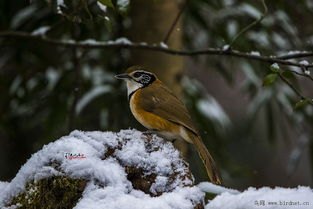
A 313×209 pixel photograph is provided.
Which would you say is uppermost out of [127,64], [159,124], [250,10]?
[159,124]

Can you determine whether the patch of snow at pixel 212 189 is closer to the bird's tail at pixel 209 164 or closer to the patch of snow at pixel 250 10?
the bird's tail at pixel 209 164

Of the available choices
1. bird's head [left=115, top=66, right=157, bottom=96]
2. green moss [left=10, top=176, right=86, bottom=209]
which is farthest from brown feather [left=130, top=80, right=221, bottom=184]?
green moss [left=10, top=176, right=86, bottom=209]

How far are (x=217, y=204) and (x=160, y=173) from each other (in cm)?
27

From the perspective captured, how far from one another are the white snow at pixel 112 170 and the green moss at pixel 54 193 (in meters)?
0.02

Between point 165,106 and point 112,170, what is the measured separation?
6.10ft

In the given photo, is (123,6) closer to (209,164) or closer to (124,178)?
(209,164)

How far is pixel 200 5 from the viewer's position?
23.3 ft

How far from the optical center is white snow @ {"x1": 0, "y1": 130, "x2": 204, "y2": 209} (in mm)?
2586

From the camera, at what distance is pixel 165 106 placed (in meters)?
4.58

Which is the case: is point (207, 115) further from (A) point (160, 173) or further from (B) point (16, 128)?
(A) point (160, 173)

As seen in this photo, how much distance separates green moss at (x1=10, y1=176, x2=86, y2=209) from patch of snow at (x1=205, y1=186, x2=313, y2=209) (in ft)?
1.80

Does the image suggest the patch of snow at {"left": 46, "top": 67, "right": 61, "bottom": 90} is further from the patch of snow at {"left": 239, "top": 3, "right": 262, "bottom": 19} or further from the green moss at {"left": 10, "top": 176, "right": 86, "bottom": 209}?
the green moss at {"left": 10, "top": 176, "right": 86, "bottom": 209}

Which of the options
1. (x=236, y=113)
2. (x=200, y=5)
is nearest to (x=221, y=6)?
(x=200, y=5)

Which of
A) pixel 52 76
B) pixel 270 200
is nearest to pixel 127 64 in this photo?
pixel 52 76
